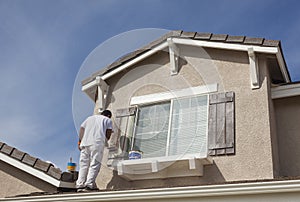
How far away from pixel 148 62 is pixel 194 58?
1.04 meters

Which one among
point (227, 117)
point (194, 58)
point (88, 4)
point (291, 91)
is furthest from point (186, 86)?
point (88, 4)

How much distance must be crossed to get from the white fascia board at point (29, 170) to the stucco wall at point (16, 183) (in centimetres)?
16

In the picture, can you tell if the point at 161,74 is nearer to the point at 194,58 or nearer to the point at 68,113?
the point at 194,58

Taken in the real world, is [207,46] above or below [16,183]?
above

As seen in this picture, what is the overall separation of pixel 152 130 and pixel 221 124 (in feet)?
4.29

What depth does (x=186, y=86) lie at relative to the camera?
7219 mm

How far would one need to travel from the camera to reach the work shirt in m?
6.05

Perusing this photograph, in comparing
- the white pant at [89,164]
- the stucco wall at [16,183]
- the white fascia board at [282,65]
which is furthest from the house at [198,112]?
the stucco wall at [16,183]

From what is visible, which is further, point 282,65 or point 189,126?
point 282,65

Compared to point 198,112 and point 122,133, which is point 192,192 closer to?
point 198,112

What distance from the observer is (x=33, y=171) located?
6.98 m

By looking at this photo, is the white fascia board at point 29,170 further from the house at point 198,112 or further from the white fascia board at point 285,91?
the white fascia board at point 285,91

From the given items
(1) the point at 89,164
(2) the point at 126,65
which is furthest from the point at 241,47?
(1) the point at 89,164

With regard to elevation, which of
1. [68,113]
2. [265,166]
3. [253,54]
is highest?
[253,54]
